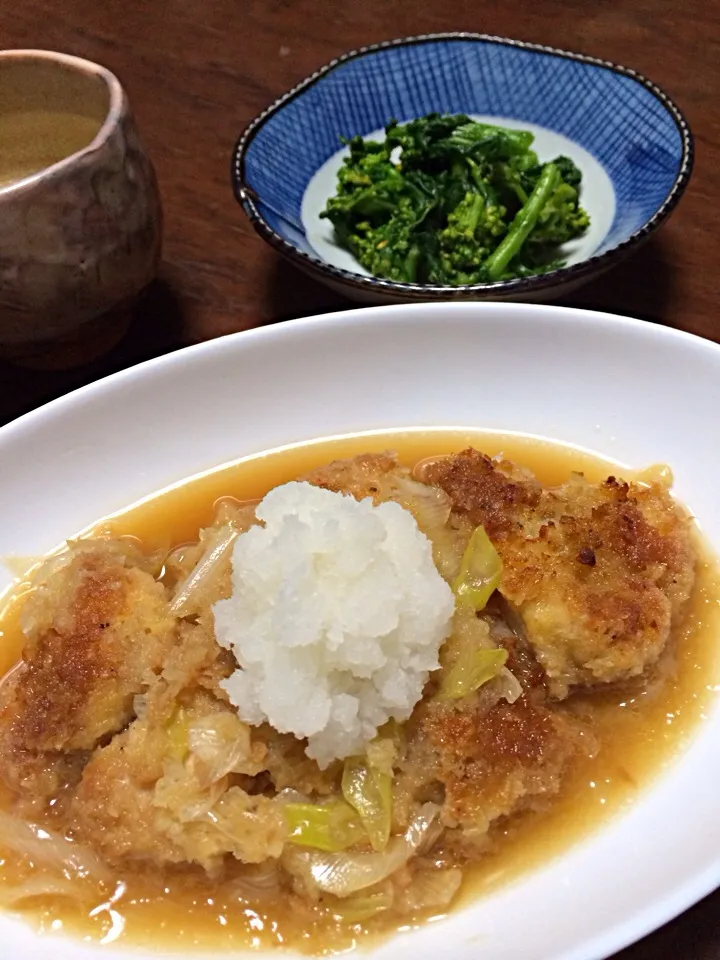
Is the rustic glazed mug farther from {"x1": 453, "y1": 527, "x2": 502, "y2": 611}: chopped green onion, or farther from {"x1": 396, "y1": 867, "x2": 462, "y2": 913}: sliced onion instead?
{"x1": 396, "y1": 867, "x2": 462, "y2": 913}: sliced onion

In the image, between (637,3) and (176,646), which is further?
(637,3)

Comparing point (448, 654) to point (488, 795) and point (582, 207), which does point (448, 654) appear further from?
point (582, 207)

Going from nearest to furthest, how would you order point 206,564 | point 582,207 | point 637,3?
1. point 206,564
2. point 582,207
3. point 637,3

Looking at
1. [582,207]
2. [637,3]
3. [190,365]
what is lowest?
[190,365]

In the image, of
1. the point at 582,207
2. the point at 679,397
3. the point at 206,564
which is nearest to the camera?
the point at 206,564

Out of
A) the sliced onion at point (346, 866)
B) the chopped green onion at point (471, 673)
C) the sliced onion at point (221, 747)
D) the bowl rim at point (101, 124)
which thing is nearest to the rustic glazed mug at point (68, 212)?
the bowl rim at point (101, 124)

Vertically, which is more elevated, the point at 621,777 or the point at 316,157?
the point at 316,157

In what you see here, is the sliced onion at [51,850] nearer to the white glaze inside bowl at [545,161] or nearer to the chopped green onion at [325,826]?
the chopped green onion at [325,826]

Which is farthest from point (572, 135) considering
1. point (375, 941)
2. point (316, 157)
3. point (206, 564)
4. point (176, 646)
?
point (375, 941)

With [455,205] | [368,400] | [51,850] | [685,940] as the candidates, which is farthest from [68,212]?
[685,940]
